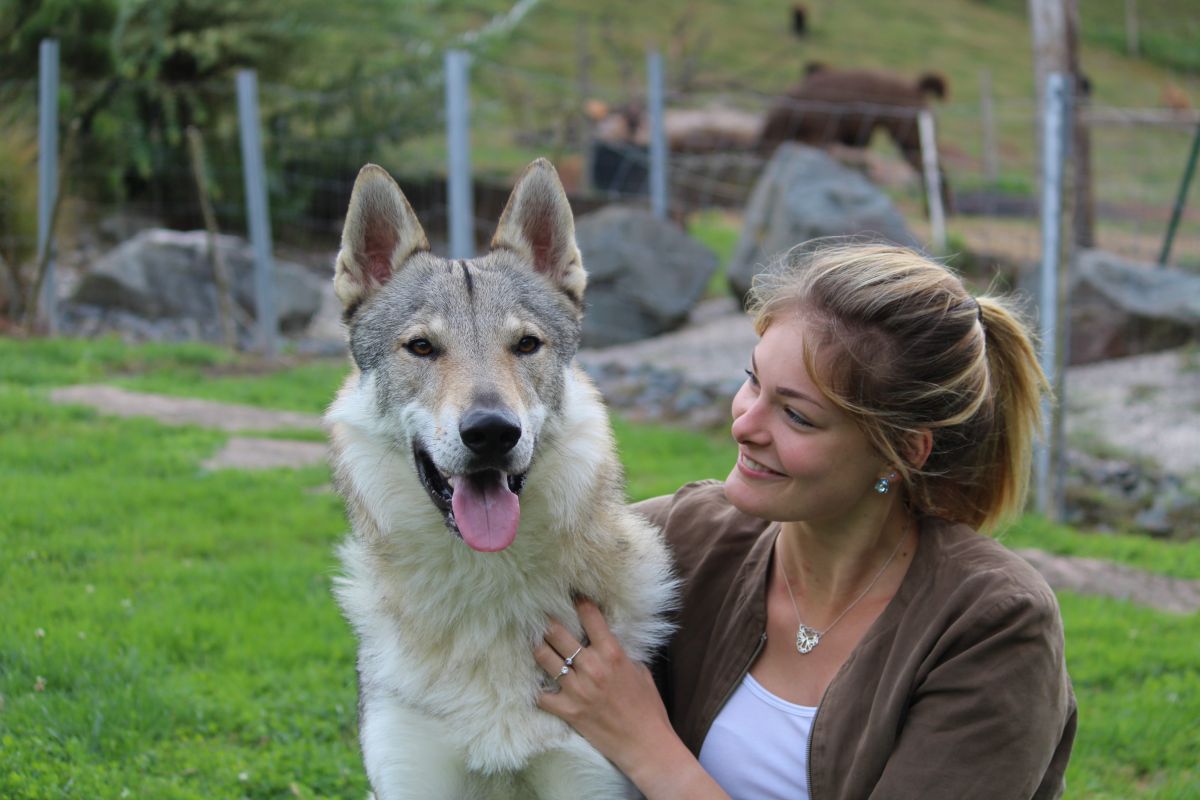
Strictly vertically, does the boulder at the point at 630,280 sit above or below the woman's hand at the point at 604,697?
below

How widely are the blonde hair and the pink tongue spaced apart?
0.76 m

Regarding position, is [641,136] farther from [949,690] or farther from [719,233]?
[949,690]

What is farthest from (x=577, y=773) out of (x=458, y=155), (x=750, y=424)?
(x=458, y=155)

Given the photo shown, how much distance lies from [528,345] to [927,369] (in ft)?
3.40

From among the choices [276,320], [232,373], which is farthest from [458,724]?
[276,320]

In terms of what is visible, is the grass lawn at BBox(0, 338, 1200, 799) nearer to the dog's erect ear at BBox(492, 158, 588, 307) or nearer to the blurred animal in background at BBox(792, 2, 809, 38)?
the dog's erect ear at BBox(492, 158, 588, 307)

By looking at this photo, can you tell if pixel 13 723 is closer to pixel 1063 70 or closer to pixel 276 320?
pixel 276 320

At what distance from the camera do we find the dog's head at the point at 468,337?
260cm

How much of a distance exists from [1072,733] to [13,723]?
2995 millimetres

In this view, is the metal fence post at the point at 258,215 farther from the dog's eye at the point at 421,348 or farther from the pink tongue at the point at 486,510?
the pink tongue at the point at 486,510

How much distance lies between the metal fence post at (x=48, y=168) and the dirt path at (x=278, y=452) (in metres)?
2.06

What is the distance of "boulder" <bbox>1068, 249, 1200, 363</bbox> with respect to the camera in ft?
29.5

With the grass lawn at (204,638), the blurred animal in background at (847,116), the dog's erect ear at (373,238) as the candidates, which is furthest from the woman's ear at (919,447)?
the blurred animal in background at (847,116)

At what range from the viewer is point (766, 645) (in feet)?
8.79
